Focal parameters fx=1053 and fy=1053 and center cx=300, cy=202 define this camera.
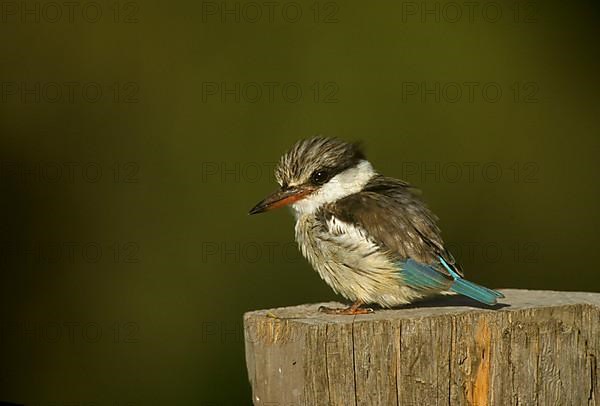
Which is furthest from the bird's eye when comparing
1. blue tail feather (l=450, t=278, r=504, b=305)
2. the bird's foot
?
blue tail feather (l=450, t=278, r=504, b=305)

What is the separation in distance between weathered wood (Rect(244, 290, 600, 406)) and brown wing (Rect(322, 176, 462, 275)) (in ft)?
2.33

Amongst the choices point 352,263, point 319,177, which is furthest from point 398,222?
point 319,177

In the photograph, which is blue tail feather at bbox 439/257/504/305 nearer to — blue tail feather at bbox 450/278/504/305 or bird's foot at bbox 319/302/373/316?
blue tail feather at bbox 450/278/504/305

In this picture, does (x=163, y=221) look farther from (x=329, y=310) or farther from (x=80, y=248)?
(x=329, y=310)

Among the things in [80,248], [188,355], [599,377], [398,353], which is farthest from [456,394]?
[80,248]

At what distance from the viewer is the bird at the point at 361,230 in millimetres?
4328

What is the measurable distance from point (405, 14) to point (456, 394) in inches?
183

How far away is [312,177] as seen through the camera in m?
4.86

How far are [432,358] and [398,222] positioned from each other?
109 centimetres

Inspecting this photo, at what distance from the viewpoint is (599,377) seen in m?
Result: 3.66

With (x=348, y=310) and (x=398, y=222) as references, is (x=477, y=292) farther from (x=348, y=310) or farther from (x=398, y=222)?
(x=398, y=222)

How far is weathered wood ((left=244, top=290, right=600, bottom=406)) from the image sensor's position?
348 cm

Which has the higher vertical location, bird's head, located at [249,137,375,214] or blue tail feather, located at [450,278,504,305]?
bird's head, located at [249,137,375,214]

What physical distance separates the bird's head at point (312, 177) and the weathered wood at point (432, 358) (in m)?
1.20
